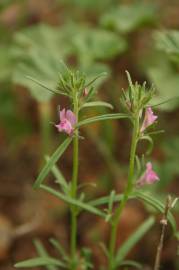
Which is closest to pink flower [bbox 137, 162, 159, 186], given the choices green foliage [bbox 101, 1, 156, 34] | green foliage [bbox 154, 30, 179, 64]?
green foliage [bbox 154, 30, 179, 64]

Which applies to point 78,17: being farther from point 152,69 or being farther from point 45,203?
point 45,203

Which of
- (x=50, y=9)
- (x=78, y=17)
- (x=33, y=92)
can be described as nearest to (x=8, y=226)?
(x=33, y=92)

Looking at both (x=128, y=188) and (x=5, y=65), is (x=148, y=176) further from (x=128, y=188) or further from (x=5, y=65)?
(x=5, y=65)

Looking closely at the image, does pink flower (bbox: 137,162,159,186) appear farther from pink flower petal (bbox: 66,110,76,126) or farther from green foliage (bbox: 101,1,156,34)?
green foliage (bbox: 101,1,156,34)

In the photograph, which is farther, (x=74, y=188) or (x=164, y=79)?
(x=164, y=79)

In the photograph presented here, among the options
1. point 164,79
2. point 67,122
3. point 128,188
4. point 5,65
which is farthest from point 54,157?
point 5,65

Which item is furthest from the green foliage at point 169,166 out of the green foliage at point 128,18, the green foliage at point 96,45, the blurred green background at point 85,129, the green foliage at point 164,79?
the green foliage at point 128,18

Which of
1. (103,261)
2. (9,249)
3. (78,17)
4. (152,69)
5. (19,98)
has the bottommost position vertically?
(103,261)
